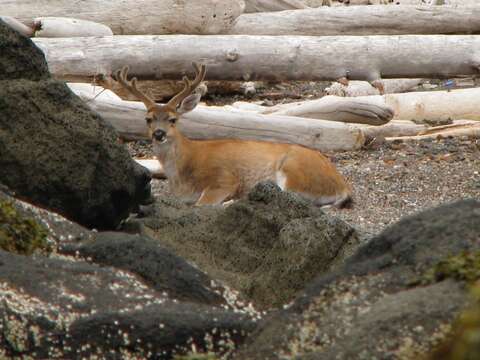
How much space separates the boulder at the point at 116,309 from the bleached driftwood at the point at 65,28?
30.8 feet

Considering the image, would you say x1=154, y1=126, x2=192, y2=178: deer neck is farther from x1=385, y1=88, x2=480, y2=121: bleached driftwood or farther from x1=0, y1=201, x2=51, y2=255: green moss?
x1=0, y1=201, x2=51, y2=255: green moss

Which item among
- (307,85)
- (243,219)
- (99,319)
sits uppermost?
(99,319)

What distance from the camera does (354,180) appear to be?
12812 mm

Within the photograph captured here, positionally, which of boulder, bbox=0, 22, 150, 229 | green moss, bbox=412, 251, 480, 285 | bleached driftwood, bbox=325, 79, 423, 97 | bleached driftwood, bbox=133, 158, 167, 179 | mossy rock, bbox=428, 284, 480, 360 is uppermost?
mossy rock, bbox=428, 284, 480, 360

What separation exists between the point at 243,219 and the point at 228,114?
6.10 meters

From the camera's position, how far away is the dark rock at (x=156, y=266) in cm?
567

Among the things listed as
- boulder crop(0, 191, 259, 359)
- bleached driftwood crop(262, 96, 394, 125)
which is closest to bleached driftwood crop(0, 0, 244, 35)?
bleached driftwood crop(262, 96, 394, 125)

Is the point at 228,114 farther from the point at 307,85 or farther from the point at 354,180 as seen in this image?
the point at 307,85

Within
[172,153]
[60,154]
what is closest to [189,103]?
[172,153]

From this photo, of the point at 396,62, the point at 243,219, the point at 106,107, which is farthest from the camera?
the point at 396,62

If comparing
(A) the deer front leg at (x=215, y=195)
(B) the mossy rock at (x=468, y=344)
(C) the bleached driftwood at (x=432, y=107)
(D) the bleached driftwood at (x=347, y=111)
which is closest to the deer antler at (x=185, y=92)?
(A) the deer front leg at (x=215, y=195)

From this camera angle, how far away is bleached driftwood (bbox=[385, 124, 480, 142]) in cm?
1393

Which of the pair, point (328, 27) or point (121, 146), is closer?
point (121, 146)

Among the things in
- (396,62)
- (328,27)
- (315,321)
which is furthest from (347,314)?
(328,27)
